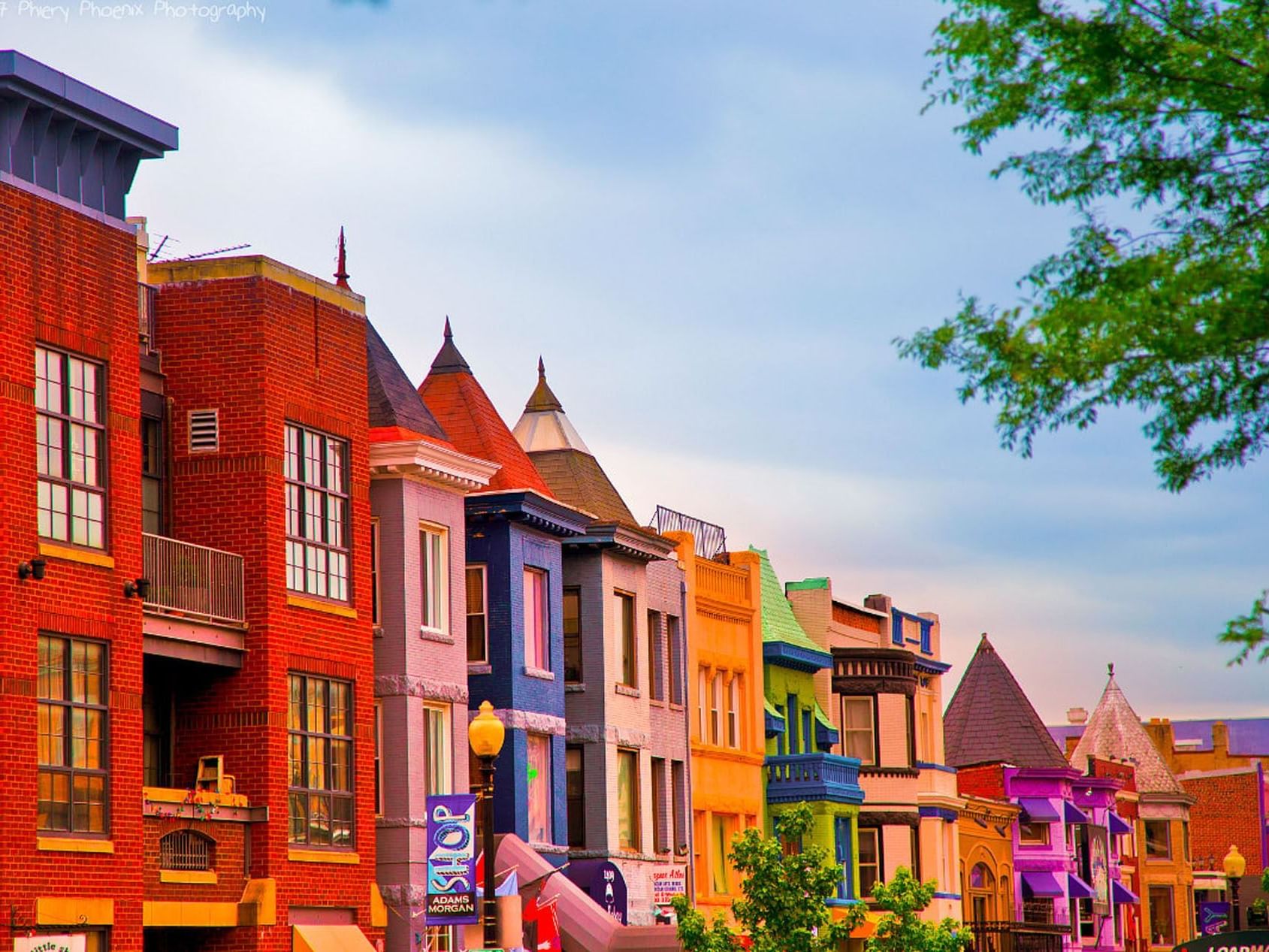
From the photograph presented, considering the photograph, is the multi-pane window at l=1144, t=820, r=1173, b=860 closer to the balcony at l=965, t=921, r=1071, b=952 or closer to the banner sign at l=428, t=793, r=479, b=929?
the balcony at l=965, t=921, r=1071, b=952

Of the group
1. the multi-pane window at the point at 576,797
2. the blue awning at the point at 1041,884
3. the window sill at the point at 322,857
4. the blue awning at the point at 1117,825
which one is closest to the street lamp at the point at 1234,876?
the blue awning at the point at 1041,884

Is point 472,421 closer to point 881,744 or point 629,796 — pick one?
point 629,796

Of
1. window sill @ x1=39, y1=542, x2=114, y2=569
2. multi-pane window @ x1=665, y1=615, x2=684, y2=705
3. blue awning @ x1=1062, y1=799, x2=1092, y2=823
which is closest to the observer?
window sill @ x1=39, y1=542, x2=114, y2=569

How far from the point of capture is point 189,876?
32188 mm

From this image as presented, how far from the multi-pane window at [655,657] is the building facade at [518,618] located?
4.22m

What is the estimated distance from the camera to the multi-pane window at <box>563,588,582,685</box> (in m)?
46.6

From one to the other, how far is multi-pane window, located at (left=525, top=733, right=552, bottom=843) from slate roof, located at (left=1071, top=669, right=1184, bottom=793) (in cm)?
5326

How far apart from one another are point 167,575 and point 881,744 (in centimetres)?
3279

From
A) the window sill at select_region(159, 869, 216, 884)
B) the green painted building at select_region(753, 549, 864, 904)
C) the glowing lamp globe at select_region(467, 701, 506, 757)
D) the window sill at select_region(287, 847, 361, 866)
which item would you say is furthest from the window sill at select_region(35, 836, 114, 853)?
the green painted building at select_region(753, 549, 864, 904)

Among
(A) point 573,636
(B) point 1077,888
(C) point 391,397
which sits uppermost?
(C) point 391,397

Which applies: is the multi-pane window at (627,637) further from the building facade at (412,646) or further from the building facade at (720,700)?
the building facade at (412,646)

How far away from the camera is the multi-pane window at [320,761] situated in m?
34.5

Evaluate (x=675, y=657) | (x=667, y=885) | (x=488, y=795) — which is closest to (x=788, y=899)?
(x=667, y=885)

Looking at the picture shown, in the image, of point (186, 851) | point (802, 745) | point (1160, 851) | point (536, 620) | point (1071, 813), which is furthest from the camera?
point (1160, 851)
